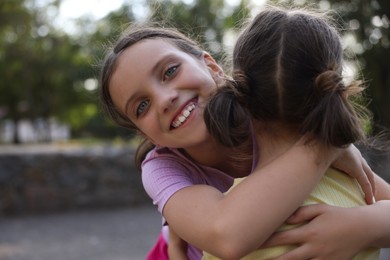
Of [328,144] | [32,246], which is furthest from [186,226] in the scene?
[32,246]

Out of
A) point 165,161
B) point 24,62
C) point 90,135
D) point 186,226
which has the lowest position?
point 90,135

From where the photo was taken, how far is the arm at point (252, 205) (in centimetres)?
114

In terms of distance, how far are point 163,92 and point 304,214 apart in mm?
396

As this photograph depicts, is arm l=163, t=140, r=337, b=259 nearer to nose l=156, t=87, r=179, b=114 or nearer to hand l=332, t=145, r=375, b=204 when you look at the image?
hand l=332, t=145, r=375, b=204

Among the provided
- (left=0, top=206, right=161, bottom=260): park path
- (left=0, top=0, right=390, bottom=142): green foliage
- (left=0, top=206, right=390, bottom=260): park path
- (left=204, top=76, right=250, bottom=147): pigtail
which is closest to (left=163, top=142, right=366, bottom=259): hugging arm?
(left=204, top=76, right=250, bottom=147): pigtail

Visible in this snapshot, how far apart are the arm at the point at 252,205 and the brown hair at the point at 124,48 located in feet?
1.26

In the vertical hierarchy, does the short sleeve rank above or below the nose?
below

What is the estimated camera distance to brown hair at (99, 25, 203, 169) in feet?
4.77

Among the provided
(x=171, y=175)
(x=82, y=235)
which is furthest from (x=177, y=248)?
(x=82, y=235)

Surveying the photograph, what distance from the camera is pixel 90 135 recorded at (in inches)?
1380

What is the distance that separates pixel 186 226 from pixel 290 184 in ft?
0.74

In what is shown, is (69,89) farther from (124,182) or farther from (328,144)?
(328,144)

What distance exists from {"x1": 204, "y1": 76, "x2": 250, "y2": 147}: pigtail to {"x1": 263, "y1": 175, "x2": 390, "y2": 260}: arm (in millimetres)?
200

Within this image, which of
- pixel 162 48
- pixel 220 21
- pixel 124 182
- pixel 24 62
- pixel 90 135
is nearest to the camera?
pixel 162 48
